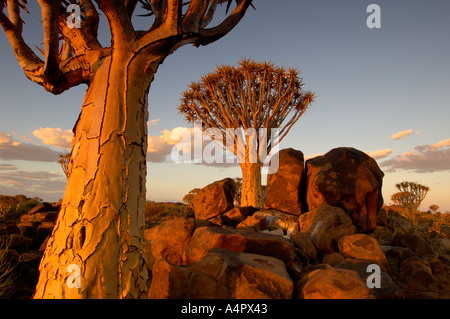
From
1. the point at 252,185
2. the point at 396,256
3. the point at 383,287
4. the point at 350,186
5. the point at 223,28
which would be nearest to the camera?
the point at 223,28

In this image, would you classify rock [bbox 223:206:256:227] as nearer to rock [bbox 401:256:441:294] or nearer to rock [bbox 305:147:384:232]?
rock [bbox 305:147:384:232]

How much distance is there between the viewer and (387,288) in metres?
3.74

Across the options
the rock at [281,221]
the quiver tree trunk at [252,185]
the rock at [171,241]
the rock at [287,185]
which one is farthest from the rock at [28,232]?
the quiver tree trunk at [252,185]

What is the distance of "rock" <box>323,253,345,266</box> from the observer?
4921mm

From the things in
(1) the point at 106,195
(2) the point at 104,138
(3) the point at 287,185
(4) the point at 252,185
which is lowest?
(4) the point at 252,185

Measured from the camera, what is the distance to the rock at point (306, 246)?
5336 millimetres

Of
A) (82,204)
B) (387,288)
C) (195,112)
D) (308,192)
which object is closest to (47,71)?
(82,204)

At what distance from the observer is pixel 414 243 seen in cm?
674

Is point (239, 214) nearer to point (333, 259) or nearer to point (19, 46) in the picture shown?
point (333, 259)

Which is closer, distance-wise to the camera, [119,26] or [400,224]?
[119,26]

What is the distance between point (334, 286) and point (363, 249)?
8.28 ft

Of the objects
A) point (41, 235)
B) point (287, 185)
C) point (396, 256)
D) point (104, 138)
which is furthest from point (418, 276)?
point (41, 235)
